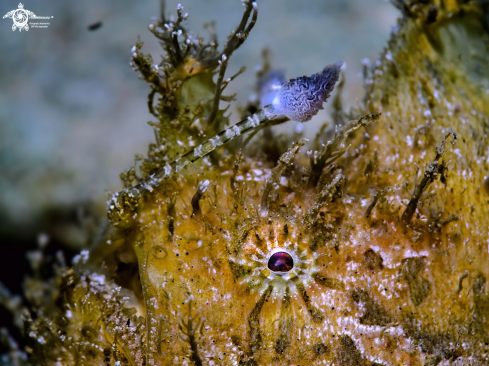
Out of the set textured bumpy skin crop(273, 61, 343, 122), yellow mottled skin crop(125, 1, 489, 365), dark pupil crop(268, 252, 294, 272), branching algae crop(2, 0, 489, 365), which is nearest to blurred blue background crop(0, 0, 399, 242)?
branching algae crop(2, 0, 489, 365)

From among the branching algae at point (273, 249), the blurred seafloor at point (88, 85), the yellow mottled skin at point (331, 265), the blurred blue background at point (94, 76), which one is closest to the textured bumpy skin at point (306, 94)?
the branching algae at point (273, 249)

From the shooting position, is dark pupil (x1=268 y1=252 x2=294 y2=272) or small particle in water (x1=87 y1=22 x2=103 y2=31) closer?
dark pupil (x1=268 y1=252 x2=294 y2=272)

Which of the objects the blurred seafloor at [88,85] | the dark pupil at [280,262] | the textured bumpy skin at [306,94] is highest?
the blurred seafloor at [88,85]

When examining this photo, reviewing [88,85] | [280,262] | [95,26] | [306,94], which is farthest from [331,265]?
[95,26]

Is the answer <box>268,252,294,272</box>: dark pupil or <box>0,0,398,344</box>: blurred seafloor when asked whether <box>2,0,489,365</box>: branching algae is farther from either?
<box>0,0,398,344</box>: blurred seafloor

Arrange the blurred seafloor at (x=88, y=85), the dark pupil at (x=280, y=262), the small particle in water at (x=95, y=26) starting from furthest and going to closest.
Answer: the small particle in water at (x=95, y=26)
the blurred seafloor at (x=88, y=85)
the dark pupil at (x=280, y=262)

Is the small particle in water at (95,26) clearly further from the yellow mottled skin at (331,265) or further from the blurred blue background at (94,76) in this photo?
the yellow mottled skin at (331,265)

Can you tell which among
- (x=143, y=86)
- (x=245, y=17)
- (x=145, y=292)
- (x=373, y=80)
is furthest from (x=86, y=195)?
(x=373, y=80)

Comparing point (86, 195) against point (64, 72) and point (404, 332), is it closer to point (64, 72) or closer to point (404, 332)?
point (64, 72)
